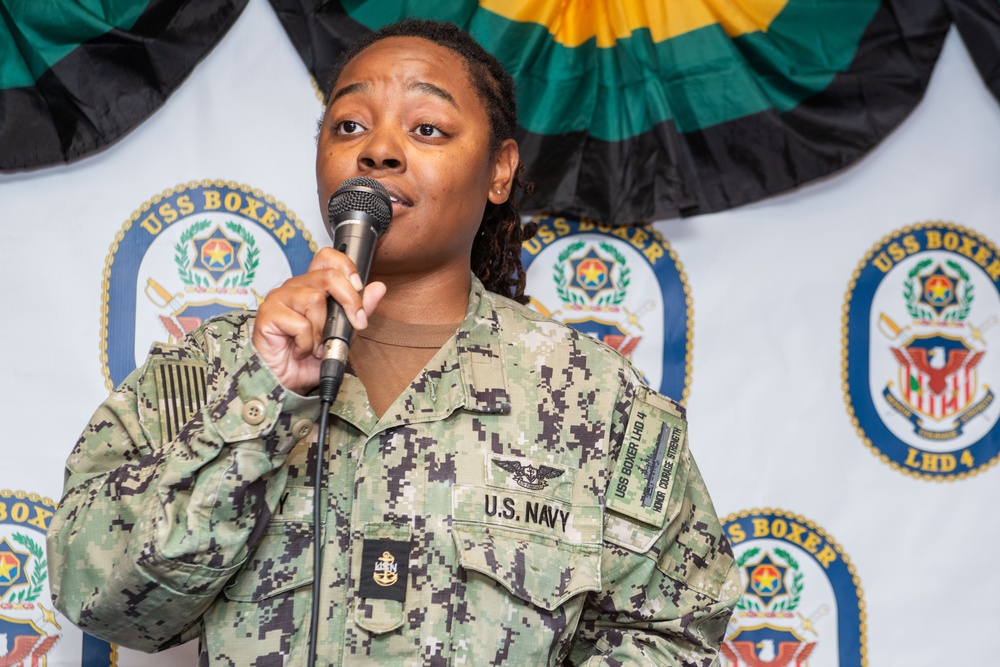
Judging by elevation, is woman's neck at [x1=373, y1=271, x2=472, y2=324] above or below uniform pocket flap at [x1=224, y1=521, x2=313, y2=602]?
above

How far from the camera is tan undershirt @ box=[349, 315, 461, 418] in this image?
1.46 m

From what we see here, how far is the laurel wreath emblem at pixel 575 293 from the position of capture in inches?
80.8

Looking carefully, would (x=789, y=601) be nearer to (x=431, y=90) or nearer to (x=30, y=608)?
(x=431, y=90)

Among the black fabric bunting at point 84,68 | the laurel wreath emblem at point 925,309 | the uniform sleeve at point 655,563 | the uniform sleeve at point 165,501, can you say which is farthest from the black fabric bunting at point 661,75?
the uniform sleeve at point 165,501

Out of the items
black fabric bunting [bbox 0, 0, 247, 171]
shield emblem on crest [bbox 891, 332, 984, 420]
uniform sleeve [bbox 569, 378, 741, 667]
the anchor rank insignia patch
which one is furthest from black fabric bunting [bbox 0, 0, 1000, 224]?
the anchor rank insignia patch

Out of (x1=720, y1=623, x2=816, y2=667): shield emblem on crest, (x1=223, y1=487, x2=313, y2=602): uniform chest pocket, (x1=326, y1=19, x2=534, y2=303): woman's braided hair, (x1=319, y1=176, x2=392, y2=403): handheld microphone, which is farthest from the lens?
(x1=720, y1=623, x2=816, y2=667): shield emblem on crest

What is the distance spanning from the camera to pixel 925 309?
2.14m

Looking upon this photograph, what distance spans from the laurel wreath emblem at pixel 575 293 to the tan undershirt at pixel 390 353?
53 cm

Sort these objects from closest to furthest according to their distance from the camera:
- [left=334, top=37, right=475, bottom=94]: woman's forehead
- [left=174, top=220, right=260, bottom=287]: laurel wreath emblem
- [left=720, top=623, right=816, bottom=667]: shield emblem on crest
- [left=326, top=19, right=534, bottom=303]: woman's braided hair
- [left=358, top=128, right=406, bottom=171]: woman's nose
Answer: [left=358, top=128, right=406, bottom=171]: woman's nose < [left=334, top=37, right=475, bottom=94]: woman's forehead < [left=326, top=19, right=534, bottom=303]: woman's braided hair < [left=174, top=220, right=260, bottom=287]: laurel wreath emblem < [left=720, top=623, right=816, bottom=667]: shield emblem on crest

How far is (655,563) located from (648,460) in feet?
0.48

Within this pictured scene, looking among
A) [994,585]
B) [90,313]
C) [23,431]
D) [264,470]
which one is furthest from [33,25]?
[994,585]

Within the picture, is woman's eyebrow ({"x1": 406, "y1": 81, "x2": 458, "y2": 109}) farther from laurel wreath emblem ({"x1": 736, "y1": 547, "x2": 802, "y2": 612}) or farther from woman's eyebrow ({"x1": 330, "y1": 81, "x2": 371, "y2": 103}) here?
laurel wreath emblem ({"x1": 736, "y1": 547, "x2": 802, "y2": 612})

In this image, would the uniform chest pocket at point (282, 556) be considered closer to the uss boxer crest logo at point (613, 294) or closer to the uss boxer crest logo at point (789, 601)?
the uss boxer crest logo at point (613, 294)

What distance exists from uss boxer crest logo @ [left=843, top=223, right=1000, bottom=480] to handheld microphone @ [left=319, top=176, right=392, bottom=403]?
1235mm
